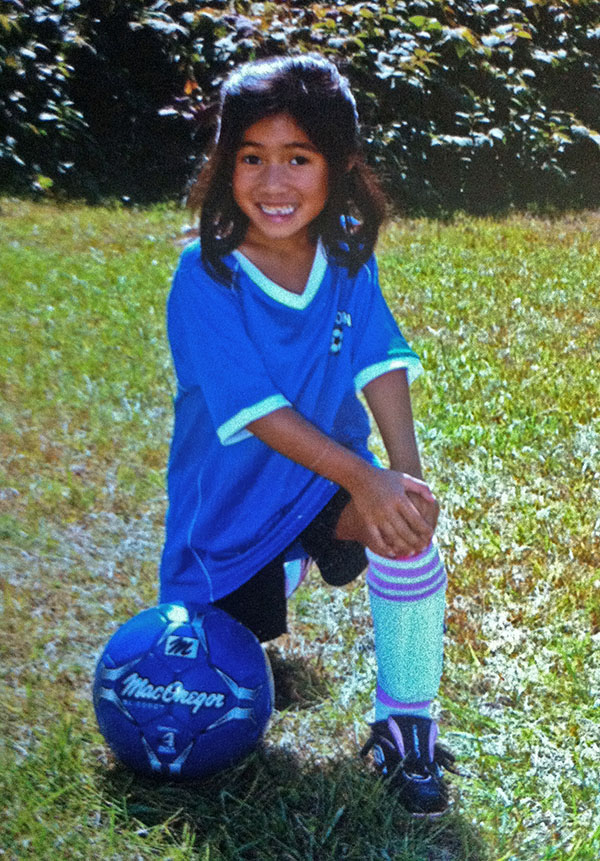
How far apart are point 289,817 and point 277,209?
1.31m

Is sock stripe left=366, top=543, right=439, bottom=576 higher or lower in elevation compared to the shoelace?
higher

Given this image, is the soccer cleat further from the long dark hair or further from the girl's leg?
the long dark hair

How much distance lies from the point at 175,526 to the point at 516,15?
28.0 feet

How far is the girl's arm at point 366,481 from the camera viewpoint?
7.86 feet

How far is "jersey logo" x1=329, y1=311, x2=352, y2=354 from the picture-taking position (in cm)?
271

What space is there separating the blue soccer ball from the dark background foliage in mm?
6601

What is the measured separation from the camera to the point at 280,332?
2.63 m

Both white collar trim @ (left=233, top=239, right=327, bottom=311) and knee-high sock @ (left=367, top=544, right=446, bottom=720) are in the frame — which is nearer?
knee-high sock @ (left=367, top=544, right=446, bottom=720)

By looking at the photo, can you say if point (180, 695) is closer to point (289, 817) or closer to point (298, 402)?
point (289, 817)

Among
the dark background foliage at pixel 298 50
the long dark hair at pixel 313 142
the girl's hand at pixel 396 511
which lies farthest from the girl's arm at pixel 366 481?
the dark background foliage at pixel 298 50

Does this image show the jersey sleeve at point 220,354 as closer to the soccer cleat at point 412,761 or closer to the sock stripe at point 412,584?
the sock stripe at point 412,584

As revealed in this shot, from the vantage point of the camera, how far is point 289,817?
8.13 ft

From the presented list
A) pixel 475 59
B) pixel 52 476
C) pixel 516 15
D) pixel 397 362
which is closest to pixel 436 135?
pixel 475 59

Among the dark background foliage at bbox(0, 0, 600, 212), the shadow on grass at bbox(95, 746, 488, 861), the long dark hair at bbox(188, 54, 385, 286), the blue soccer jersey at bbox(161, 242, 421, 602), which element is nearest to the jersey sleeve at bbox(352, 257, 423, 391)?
the blue soccer jersey at bbox(161, 242, 421, 602)
